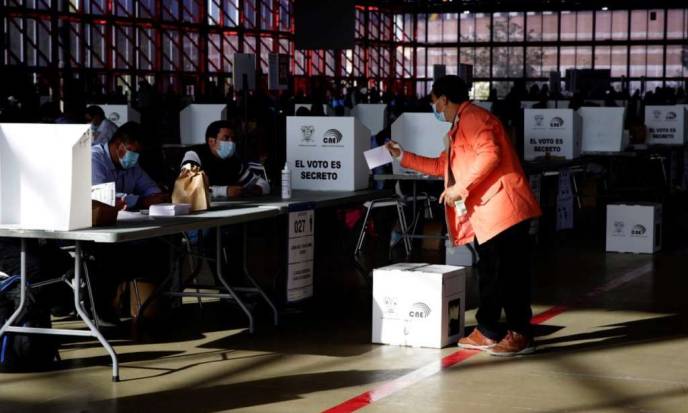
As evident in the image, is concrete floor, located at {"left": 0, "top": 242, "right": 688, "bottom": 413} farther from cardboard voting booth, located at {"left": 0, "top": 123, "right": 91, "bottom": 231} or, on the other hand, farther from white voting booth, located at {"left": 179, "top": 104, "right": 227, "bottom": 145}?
white voting booth, located at {"left": 179, "top": 104, "right": 227, "bottom": 145}

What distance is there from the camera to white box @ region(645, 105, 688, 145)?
14.4m

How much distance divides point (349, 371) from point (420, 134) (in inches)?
162

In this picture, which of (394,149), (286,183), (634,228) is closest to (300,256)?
(286,183)

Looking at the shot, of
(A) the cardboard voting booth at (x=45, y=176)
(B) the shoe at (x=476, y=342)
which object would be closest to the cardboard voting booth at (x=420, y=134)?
(B) the shoe at (x=476, y=342)

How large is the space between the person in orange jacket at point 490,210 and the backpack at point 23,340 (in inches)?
76.1

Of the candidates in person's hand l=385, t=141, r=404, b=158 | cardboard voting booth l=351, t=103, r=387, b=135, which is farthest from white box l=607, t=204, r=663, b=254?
cardboard voting booth l=351, t=103, r=387, b=135

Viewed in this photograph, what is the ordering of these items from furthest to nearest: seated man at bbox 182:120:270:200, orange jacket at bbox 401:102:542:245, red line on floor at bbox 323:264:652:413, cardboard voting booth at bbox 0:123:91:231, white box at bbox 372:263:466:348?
seated man at bbox 182:120:270:200
white box at bbox 372:263:466:348
orange jacket at bbox 401:102:542:245
cardboard voting booth at bbox 0:123:91:231
red line on floor at bbox 323:264:652:413

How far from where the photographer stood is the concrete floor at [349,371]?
470 cm

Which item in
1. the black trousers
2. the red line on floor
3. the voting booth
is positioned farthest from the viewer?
the voting booth

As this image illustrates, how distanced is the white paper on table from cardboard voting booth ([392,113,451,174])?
4085mm

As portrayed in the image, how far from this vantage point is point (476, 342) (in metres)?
5.74

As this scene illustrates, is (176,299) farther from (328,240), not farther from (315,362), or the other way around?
(328,240)

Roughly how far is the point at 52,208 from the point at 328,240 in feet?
18.4

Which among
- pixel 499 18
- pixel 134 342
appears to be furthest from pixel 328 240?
pixel 499 18
